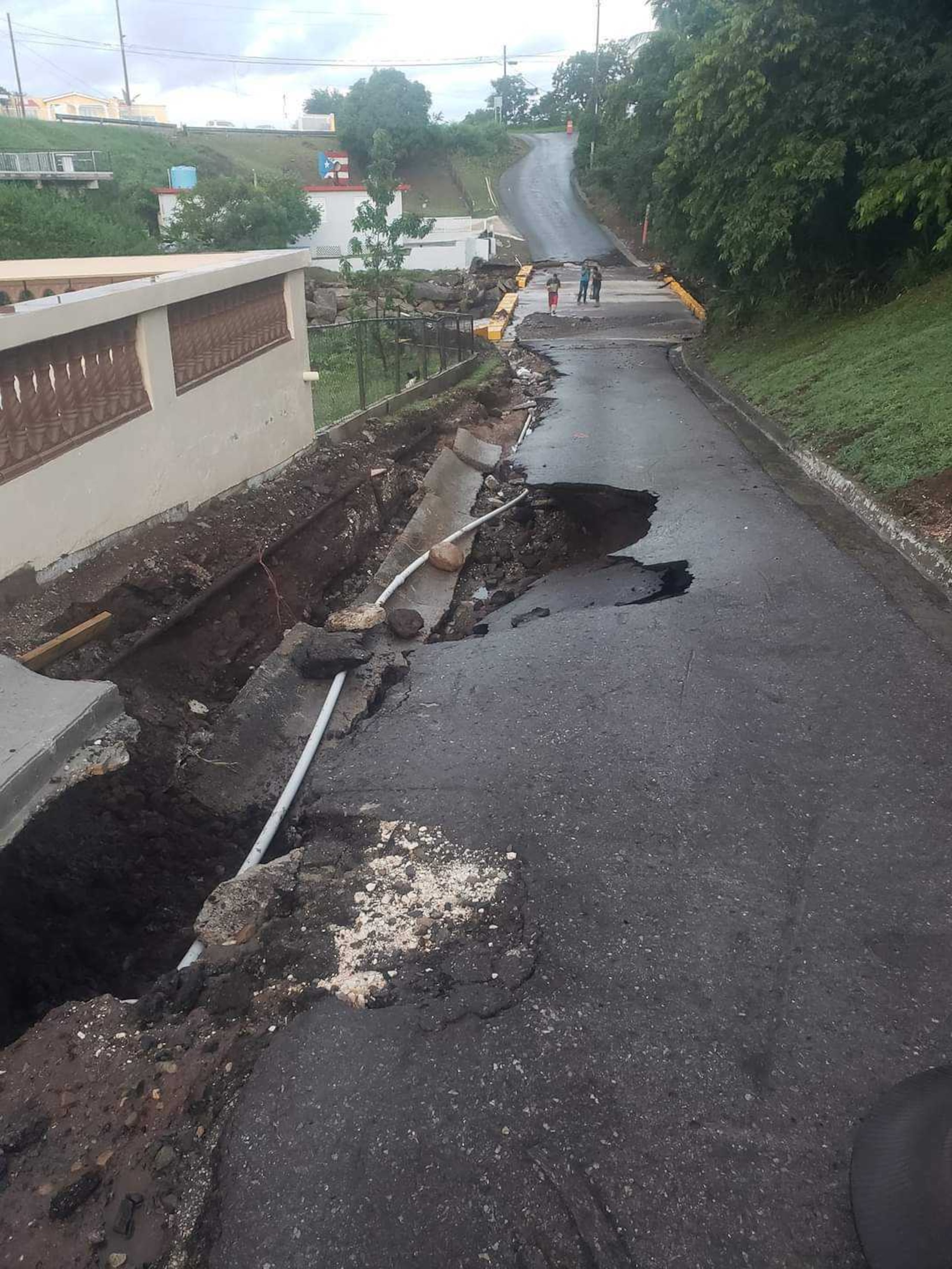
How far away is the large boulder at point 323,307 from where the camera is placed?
2862 centimetres

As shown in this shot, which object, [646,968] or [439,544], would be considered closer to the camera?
[646,968]

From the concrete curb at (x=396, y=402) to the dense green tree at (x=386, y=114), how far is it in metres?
52.4

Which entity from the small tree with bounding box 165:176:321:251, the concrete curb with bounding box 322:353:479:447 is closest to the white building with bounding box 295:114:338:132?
the small tree with bounding box 165:176:321:251

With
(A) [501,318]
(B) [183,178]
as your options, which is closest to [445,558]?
(A) [501,318]

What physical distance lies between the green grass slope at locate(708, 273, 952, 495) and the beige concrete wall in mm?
6613

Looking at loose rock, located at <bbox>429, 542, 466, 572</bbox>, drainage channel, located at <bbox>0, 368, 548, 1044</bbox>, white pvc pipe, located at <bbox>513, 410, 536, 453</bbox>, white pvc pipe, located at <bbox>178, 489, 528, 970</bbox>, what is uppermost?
white pvc pipe, located at <bbox>178, 489, 528, 970</bbox>

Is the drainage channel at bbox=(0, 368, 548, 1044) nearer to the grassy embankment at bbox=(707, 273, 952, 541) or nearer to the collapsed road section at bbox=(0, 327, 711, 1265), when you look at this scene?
the collapsed road section at bbox=(0, 327, 711, 1265)

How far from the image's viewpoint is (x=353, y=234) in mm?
45438

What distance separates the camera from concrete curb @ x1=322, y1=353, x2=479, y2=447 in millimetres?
12453

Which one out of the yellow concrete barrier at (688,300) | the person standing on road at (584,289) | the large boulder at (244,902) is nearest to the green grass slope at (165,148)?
the person standing on road at (584,289)

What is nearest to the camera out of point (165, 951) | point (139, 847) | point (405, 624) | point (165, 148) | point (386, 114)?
point (165, 951)

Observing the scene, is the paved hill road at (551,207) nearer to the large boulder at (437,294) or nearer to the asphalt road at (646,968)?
the large boulder at (437,294)

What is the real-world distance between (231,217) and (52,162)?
13.0 metres

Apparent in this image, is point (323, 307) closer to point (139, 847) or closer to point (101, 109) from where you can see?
point (139, 847)
